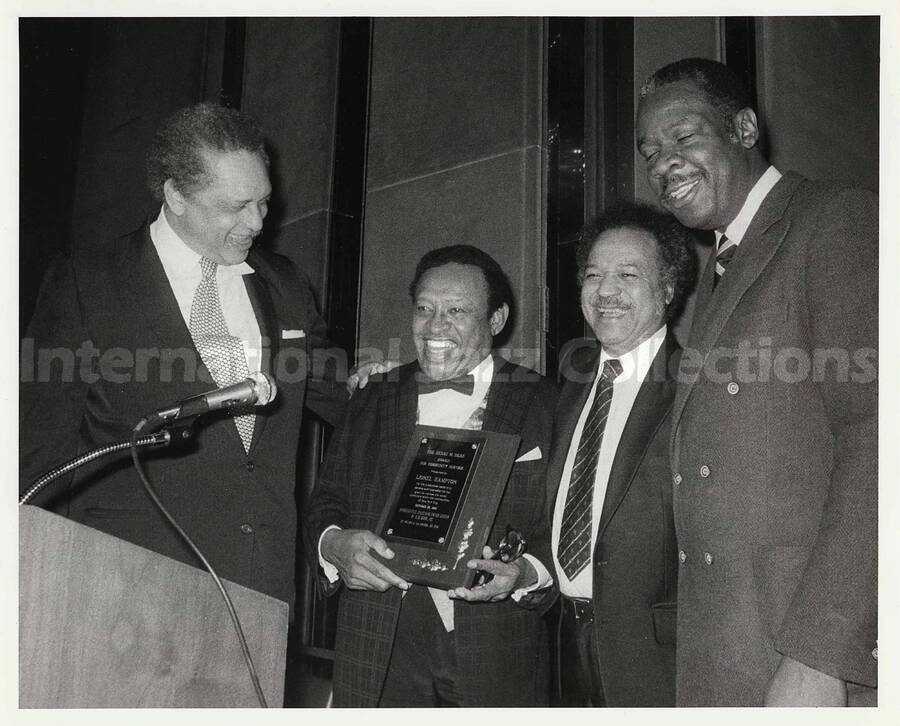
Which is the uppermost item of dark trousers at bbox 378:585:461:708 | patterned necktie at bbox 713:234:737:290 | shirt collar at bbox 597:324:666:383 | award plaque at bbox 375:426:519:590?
patterned necktie at bbox 713:234:737:290

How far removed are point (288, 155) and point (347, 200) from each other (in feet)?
1.14

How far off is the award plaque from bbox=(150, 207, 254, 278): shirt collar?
3.30ft

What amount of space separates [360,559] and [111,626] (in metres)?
0.72

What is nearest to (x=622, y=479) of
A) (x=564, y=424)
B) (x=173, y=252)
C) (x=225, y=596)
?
(x=564, y=424)

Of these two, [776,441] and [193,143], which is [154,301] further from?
[776,441]

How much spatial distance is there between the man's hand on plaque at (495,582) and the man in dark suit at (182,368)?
2.59 feet

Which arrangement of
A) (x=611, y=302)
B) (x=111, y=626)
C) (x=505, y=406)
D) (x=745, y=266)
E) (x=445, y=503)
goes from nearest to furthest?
(x=111, y=626)
(x=745, y=266)
(x=445, y=503)
(x=611, y=302)
(x=505, y=406)

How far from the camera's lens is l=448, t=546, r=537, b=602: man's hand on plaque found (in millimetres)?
2146

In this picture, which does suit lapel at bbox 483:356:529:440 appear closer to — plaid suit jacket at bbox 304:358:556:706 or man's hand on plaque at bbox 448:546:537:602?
plaid suit jacket at bbox 304:358:556:706

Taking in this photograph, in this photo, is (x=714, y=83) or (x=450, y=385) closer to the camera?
(x=714, y=83)

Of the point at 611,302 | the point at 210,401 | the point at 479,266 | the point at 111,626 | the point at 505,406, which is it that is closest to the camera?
the point at 111,626

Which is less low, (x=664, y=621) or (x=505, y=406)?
(x=505, y=406)

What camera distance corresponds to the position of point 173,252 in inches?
110

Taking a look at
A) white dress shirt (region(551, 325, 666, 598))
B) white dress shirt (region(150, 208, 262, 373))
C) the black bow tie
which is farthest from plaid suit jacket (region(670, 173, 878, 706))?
white dress shirt (region(150, 208, 262, 373))
